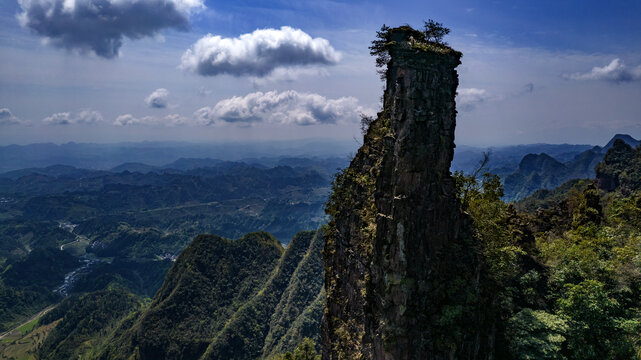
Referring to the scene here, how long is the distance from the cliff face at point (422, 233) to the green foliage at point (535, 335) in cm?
206

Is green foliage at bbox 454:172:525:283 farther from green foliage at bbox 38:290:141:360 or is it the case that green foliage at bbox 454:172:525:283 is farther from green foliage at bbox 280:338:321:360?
green foliage at bbox 38:290:141:360

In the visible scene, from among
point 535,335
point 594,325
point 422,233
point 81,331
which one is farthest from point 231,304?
point 594,325

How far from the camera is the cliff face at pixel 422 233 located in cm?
2156

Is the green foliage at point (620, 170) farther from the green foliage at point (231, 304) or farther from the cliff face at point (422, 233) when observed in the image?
the cliff face at point (422, 233)

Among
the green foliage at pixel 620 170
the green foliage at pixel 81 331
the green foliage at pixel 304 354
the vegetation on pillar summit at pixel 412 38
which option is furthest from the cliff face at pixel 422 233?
the green foliage at pixel 81 331

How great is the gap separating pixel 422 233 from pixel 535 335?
37.9ft

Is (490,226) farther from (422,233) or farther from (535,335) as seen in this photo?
(535,335)

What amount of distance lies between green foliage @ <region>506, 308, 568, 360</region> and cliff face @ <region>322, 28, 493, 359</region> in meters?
2.06

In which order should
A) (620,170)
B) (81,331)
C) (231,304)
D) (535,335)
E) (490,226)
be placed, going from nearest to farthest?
(535,335)
(490,226)
(620,170)
(231,304)
(81,331)

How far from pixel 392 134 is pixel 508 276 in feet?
53.3

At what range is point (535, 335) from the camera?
74.5ft

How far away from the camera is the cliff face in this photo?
21.6 meters

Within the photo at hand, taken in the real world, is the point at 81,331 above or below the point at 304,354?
below

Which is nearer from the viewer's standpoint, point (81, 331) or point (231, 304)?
point (231, 304)
